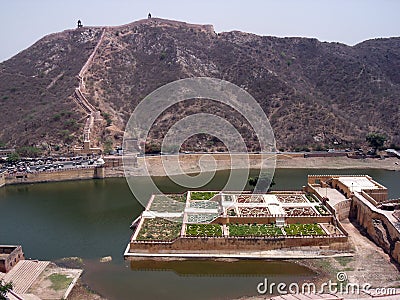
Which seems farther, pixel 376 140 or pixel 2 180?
pixel 376 140

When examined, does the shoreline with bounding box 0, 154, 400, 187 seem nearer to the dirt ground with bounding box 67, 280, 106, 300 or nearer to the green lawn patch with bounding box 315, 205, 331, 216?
the green lawn patch with bounding box 315, 205, 331, 216

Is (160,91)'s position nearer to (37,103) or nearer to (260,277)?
(37,103)

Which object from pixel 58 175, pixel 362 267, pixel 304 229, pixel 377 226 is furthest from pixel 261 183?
pixel 58 175

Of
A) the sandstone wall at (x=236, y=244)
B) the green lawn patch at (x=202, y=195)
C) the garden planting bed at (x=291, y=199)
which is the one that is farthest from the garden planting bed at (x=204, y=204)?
the sandstone wall at (x=236, y=244)

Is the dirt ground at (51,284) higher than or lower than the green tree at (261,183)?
lower

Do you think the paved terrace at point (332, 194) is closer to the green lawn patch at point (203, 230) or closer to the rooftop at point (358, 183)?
the rooftop at point (358, 183)

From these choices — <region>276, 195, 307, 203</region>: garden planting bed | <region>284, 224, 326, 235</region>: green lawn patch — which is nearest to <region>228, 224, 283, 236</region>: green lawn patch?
<region>284, 224, 326, 235</region>: green lawn patch

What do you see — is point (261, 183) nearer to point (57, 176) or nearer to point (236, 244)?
point (236, 244)
